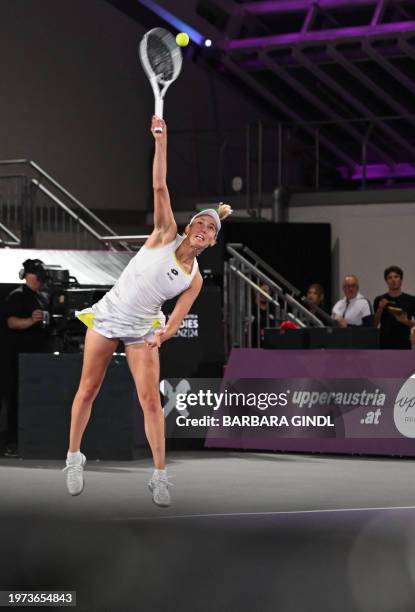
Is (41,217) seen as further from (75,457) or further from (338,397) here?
(75,457)

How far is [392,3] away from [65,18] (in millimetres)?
4835

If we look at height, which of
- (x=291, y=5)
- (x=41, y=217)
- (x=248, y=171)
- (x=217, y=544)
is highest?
(x=291, y=5)

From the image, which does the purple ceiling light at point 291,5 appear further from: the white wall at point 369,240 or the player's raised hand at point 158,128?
the player's raised hand at point 158,128

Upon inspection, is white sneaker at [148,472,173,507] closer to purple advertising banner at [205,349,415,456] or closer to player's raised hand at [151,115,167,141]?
player's raised hand at [151,115,167,141]

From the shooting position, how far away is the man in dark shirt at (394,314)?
→ 13492mm

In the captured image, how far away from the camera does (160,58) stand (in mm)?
8250

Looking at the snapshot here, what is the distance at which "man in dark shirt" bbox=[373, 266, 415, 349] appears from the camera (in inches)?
531

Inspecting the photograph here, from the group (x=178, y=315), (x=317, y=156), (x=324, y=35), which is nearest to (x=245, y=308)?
(x=317, y=156)

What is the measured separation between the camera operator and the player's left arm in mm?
3800

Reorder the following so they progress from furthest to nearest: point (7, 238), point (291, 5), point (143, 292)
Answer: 1. point (291, 5)
2. point (7, 238)
3. point (143, 292)

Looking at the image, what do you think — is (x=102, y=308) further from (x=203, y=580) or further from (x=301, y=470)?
(x=301, y=470)

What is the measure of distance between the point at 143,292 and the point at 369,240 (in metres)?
11.1

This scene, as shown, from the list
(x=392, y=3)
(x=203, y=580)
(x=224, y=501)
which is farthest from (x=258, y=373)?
(x=392, y=3)

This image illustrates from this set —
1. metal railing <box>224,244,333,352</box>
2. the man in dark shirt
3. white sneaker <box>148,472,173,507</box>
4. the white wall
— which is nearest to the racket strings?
white sneaker <box>148,472,173,507</box>
